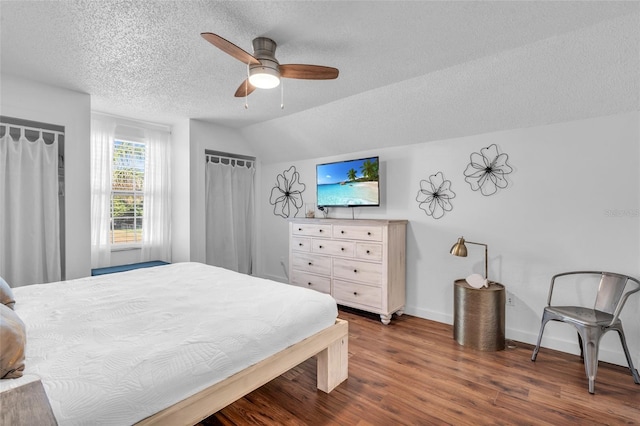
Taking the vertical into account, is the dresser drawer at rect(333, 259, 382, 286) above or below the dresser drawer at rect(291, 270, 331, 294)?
above

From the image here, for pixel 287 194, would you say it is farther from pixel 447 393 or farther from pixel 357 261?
pixel 447 393

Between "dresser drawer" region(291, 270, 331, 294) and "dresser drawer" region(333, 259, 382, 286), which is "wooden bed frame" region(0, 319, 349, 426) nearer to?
"dresser drawer" region(333, 259, 382, 286)

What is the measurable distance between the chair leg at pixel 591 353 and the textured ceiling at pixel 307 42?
69.0 inches

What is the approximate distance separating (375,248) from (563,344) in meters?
1.82

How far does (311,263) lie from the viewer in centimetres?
389

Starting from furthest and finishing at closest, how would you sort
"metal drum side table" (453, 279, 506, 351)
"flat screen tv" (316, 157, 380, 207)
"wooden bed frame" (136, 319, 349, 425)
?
"flat screen tv" (316, 157, 380, 207) → "metal drum side table" (453, 279, 506, 351) → "wooden bed frame" (136, 319, 349, 425)

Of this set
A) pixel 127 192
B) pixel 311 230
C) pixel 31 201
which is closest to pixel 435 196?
pixel 311 230

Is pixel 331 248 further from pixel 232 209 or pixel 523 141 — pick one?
pixel 523 141

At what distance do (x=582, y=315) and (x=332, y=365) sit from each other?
6.20 ft

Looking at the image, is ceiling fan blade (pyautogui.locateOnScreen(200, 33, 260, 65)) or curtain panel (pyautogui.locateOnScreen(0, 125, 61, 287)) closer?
ceiling fan blade (pyautogui.locateOnScreen(200, 33, 260, 65))

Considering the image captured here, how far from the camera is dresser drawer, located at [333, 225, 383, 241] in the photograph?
327 cm

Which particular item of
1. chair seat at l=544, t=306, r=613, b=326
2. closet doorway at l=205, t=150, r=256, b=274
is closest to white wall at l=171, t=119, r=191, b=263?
closet doorway at l=205, t=150, r=256, b=274

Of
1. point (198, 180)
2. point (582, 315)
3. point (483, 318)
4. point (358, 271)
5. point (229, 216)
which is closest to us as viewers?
point (582, 315)

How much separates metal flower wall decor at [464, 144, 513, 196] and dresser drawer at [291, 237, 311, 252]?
2.01 meters
